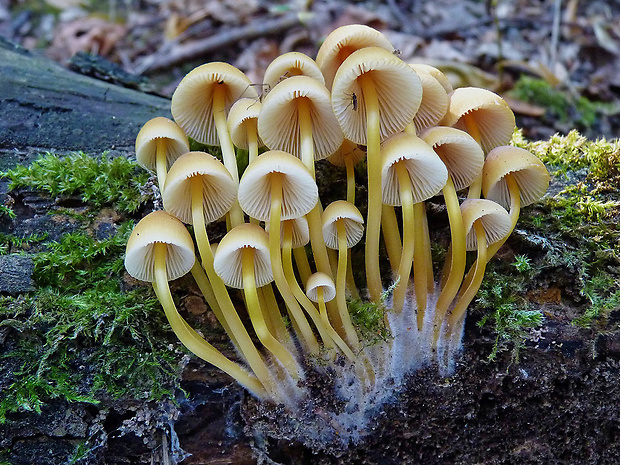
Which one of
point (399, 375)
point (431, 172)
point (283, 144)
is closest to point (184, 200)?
point (283, 144)

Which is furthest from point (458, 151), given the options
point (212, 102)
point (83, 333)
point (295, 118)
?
point (83, 333)

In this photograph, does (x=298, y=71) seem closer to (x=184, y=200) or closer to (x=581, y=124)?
(x=184, y=200)

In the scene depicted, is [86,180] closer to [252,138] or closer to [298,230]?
[252,138]

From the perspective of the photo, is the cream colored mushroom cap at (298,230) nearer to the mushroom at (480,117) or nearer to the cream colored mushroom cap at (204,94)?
the cream colored mushroom cap at (204,94)

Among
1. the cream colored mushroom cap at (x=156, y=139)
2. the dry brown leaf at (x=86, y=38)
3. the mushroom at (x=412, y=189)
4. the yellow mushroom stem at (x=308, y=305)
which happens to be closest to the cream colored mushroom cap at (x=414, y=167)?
the mushroom at (x=412, y=189)

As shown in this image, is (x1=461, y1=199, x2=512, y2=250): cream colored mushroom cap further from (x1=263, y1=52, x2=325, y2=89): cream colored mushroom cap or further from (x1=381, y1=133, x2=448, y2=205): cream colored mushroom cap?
(x1=263, y1=52, x2=325, y2=89): cream colored mushroom cap

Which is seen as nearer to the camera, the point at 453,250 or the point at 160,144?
the point at 453,250
